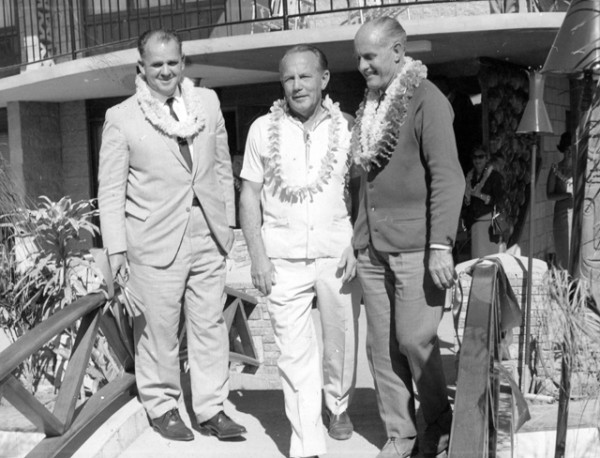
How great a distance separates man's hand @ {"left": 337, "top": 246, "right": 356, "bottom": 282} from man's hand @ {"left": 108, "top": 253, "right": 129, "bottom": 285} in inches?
43.1

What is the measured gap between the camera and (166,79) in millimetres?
4008

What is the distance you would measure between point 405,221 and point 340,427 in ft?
3.81

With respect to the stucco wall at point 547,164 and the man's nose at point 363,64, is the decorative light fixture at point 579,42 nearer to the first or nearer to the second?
the man's nose at point 363,64

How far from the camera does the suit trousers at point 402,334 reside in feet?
11.5

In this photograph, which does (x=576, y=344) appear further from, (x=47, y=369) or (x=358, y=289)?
(x=47, y=369)

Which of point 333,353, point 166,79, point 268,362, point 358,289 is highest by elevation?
point 166,79

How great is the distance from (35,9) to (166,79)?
28.4 ft

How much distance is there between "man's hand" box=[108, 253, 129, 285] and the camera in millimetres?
3998

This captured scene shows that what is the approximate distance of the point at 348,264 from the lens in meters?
3.84

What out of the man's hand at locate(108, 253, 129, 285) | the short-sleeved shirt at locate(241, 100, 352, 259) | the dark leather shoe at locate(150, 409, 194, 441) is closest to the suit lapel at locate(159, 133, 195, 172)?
the short-sleeved shirt at locate(241, 100, 352, 259)

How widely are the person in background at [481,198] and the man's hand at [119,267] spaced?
5390 mm

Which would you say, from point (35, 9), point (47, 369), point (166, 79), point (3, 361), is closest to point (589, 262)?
point (166, 79)

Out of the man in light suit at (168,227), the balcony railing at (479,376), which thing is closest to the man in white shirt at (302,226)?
the man in light suit at (168,227)

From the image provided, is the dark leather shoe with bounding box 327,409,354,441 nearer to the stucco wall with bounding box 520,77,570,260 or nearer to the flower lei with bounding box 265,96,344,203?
the flower lei with bounding box 265,96,344,203
